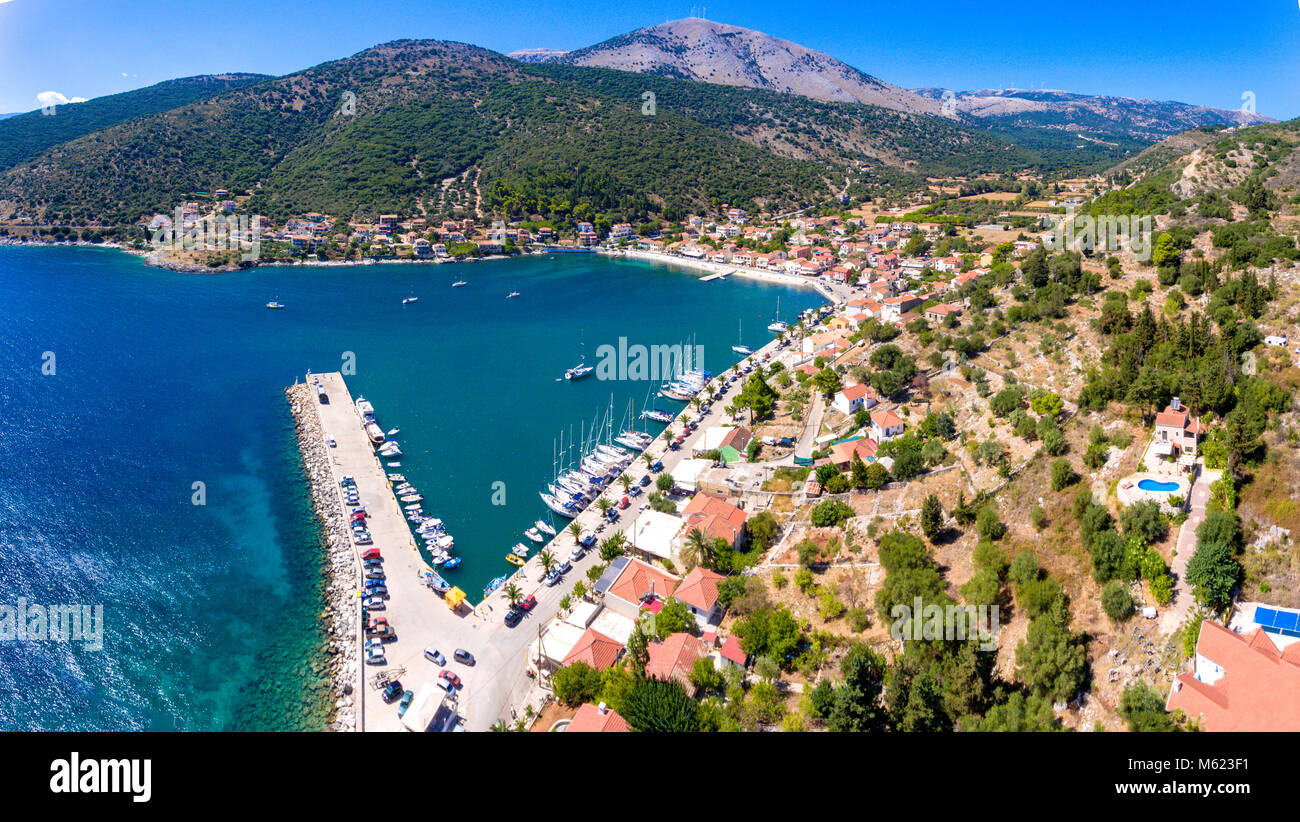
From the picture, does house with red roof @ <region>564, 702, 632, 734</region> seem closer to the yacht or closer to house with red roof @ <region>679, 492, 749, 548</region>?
house with red roof @ <region>679, 492, 749, 548</region>

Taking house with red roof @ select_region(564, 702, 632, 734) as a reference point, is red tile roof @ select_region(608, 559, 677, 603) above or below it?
above

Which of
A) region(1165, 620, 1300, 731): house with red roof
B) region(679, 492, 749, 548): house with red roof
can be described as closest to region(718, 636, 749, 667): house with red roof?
region(679, 492, 749, 548): house with red roof

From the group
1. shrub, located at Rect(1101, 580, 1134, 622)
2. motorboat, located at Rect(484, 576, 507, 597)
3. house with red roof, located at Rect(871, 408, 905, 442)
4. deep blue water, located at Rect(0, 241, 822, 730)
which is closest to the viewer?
shrub, located at Rect(1101, 580, 1134, 622)

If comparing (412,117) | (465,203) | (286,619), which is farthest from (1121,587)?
(412,117)

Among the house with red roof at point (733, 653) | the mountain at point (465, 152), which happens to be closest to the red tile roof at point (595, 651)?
the house with red roof at point (733, 653)

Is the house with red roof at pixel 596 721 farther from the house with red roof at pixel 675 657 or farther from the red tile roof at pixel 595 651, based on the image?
the red tile roof at pixel 595 651
